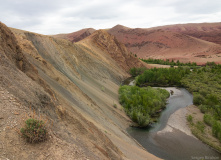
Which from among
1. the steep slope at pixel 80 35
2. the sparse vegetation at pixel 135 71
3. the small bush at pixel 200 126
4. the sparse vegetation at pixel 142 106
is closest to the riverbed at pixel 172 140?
the sparse vegetation at pixel 142 106

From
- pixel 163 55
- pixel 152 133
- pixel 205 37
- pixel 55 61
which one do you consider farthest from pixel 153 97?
pixel 205 37

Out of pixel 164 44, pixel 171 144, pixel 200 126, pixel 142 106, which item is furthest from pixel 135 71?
pixel 164 44

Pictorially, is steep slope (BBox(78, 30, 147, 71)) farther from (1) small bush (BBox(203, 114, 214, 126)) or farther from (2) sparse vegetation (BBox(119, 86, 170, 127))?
(1) small bush (BBox(203, 114, 214, 126))

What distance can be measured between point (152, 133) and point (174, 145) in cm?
244

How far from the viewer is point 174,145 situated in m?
14.1

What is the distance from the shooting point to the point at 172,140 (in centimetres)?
1491

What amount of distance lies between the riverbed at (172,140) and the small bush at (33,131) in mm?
10622

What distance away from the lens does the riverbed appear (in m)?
13.0

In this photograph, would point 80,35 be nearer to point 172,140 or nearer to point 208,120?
point 208,120

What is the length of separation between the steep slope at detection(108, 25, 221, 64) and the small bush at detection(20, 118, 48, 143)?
8622 cm

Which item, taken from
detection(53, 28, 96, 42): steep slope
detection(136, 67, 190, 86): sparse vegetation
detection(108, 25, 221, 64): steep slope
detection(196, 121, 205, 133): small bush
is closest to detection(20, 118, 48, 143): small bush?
detection(196, 121, 205, 133): small bush

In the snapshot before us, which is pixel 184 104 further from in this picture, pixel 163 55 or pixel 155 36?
pixel 155 36

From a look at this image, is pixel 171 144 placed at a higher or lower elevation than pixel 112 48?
lower

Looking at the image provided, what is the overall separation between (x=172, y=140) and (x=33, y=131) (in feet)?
43.9
